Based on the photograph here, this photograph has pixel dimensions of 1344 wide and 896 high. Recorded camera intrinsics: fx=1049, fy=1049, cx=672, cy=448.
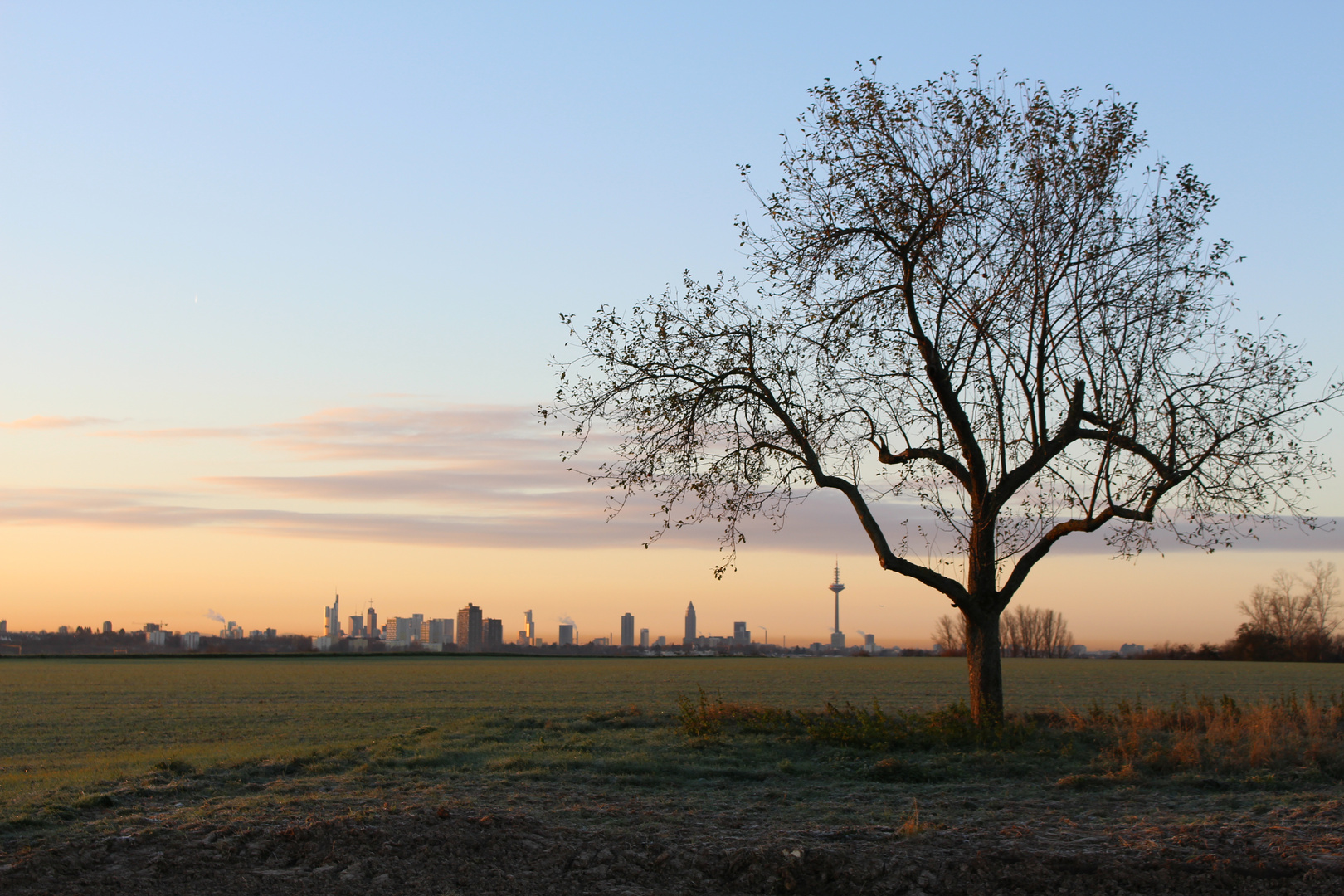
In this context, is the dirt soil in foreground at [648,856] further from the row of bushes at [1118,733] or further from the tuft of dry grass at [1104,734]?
the row of bushes at [1118,733]

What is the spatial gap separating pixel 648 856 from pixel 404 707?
2849cm

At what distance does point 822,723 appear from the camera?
603 inches

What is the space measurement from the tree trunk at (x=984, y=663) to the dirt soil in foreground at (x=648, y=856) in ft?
22.7

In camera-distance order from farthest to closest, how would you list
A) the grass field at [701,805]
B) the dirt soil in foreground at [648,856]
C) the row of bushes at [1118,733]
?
the row of bushes at [1118,733], the grass field at [701,805], the dirt soil in foreground at [648,856]

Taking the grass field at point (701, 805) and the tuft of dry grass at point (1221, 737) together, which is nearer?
the grass field at point (701, 805)

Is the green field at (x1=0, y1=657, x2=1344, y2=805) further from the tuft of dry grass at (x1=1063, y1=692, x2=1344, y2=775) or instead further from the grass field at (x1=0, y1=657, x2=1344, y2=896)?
the tuft of dry grass at (x1=1063, y1=692, x2=1344, y2=775)

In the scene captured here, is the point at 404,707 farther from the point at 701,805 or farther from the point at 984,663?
the point at 701,805

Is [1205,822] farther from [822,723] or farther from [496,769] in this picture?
[496,769]

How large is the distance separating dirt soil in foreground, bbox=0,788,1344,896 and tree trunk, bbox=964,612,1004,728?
6.92 m

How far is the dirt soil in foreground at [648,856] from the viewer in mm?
7172

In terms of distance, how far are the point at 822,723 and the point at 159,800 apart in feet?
28.7

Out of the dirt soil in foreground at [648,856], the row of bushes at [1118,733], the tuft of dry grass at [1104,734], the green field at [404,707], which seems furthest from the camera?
the green field at [404,707]

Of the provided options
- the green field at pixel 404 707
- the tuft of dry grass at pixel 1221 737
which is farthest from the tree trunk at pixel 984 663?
the green field at pixel 404 707

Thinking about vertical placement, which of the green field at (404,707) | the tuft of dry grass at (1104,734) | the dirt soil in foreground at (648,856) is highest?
the dirt soil in foreground at (648,856)
